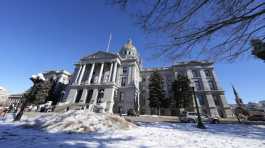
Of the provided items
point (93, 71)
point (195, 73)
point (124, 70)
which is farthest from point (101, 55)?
point (195, 73)

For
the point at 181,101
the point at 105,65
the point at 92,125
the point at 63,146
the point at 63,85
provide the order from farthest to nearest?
the point at 63,85
the point at 105,65
the point at 181,101
the point at 92,125
the point at 63,146

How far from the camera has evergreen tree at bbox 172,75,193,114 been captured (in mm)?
30923

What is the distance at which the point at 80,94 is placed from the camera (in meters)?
37.9

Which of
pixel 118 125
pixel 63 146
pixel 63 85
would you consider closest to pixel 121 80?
pixel 63 85

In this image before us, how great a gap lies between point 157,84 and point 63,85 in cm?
3528

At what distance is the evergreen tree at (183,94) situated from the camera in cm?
3092

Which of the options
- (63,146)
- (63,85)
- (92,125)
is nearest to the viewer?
(63,146)

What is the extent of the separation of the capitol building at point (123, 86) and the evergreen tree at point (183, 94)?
2.55 metres

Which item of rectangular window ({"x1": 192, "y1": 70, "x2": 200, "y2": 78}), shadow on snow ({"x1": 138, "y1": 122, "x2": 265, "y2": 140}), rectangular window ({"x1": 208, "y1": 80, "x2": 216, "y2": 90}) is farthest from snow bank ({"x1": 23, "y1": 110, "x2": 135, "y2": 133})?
rectangular window ({"x1": 192, "y1": 70, "x2": 200, "y2": 78})

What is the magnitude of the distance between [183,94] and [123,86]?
15925 millimetres

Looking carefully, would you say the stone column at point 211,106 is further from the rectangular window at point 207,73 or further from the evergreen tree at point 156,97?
the evergreen tree at point 156,97

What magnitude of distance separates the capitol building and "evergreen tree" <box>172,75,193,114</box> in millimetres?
2554

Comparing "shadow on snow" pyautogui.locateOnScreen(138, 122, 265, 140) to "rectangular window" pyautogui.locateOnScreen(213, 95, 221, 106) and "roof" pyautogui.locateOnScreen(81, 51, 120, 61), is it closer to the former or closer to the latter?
"rectangular window" pyautogui.locateOnScreen(213, 95, 221, 106)

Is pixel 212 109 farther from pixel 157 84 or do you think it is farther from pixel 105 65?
pixel 105 65
